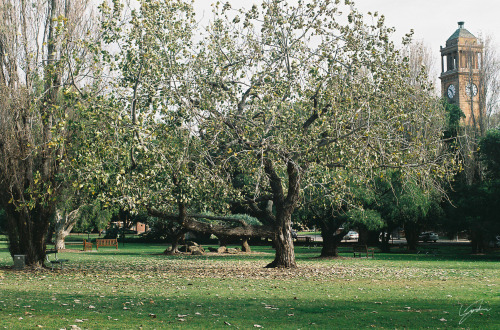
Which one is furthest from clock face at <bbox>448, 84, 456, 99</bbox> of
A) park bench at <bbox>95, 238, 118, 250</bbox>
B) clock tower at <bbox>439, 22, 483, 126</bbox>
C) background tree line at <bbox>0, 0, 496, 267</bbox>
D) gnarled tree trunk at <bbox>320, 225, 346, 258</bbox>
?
background tree line at <bbox>0, 0, 496, 267</bbox>

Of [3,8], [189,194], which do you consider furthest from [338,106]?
[3,8]

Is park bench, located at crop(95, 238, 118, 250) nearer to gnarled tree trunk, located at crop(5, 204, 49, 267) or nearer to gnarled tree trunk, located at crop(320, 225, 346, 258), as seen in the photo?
gnarled tree trunk, located at crop(320, 225, 346, 258)

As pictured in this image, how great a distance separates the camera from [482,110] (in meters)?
42.1

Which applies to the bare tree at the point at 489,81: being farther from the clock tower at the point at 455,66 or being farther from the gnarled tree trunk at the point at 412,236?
the clock tower at the point at 455,66

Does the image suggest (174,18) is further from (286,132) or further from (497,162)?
(497,162)

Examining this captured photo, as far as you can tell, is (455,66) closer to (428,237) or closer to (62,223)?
(428,237)

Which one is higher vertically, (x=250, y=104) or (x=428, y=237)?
(x=250, y=104)

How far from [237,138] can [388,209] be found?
608 inches

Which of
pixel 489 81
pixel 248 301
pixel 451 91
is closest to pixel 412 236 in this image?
pixel 489 81

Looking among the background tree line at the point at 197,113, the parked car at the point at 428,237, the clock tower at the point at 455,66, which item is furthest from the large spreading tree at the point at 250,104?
the clock tower at the point at 455,66

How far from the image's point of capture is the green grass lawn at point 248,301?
912cm

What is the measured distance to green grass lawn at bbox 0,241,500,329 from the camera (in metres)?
9.12

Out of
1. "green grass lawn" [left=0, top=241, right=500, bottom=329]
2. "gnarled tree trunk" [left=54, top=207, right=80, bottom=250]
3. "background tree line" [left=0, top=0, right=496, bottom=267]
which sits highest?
"background tree line" [left=0, top=0, right=496, bottom=267]

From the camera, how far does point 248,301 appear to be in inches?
470
